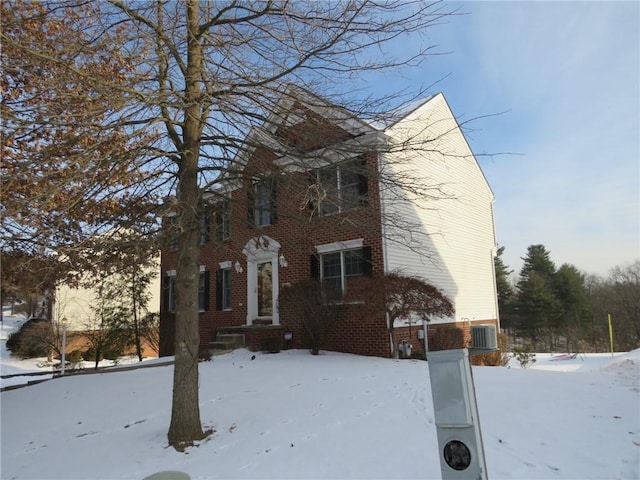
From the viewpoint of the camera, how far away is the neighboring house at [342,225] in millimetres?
6336

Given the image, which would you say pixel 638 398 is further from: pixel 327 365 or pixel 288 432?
pixel 327 365

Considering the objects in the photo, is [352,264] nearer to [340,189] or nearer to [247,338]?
[247,338]

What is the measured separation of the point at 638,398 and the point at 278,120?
658 centimetres

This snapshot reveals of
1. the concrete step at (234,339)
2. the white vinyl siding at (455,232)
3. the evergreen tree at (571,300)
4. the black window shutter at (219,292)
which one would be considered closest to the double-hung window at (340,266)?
the white vinyl siding at (455,232)

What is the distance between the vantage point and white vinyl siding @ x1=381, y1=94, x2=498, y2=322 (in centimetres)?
1380

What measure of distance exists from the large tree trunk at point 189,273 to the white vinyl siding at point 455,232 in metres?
6.96

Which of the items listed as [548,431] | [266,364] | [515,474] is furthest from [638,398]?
[266,364]

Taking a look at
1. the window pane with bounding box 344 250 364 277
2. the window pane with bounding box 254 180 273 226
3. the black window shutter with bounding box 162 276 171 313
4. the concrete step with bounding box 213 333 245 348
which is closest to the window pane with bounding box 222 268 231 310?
the concrete step with bounding box 213 333 245 348

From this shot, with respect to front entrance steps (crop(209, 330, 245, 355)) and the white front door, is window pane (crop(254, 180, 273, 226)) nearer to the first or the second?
the white front door

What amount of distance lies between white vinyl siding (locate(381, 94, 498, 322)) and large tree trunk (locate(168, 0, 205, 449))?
274 inches

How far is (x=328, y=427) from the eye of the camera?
5.85 m

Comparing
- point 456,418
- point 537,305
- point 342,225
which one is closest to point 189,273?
point 342,225

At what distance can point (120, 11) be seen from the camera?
20.4 ft

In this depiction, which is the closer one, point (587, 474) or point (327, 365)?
point (587, 474)
